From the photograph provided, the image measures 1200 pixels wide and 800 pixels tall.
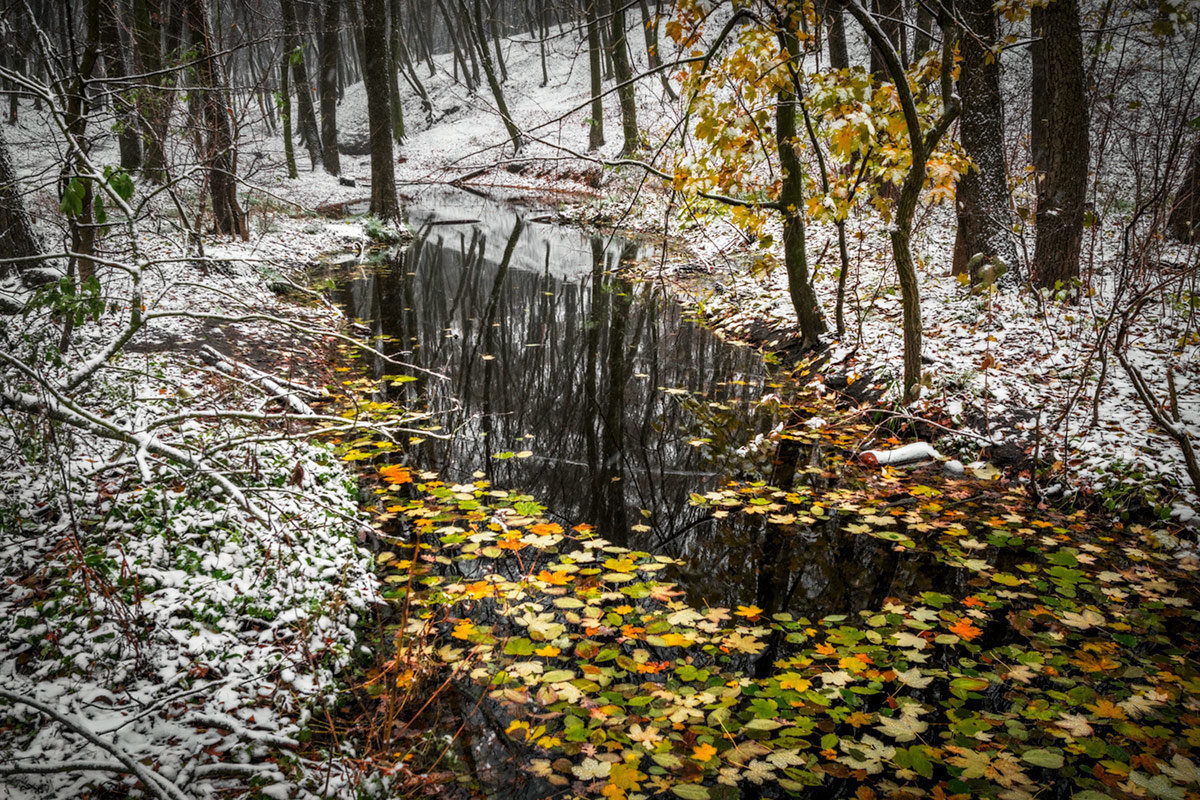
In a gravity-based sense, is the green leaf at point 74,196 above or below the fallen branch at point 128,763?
above

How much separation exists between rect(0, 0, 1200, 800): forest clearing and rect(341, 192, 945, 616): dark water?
1.9 inches

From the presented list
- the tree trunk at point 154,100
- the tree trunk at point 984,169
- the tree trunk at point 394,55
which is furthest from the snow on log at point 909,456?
the tree trunk at point 394,55

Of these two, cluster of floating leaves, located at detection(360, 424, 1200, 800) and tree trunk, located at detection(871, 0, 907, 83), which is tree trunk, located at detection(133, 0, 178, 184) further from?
tree trunk, located at detection(871, 0, 907, 83)

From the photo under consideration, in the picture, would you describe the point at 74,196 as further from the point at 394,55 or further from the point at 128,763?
the point at 394,55

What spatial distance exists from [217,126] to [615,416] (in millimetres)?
7324

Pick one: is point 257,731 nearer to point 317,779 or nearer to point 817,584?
point 317,779

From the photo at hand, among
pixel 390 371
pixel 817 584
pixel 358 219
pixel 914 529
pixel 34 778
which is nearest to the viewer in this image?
pixel 34 778

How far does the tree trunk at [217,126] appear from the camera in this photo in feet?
28.3

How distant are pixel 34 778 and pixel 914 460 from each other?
560 centimetres

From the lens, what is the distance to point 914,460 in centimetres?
539

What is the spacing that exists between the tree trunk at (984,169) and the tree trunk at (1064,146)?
54 cm

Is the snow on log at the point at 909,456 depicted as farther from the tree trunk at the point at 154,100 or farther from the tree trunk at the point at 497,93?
the tree trunk at the point at 154,100

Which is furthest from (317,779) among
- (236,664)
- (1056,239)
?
(1056,239)

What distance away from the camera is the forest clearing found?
268 cm
